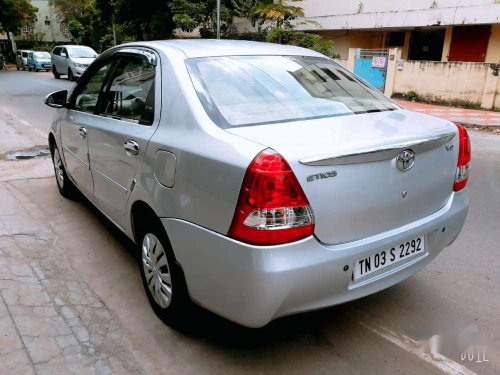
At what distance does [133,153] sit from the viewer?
9.65 feet

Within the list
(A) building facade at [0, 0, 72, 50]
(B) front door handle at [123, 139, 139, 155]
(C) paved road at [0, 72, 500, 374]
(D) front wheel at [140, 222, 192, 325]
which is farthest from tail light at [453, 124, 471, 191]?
(A) building facade at [0, 0, 72, 50]

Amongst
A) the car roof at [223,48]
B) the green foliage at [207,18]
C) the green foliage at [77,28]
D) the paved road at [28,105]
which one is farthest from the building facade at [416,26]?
the green foliage at [77,28]

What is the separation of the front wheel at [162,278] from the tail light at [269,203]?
2.05 ft

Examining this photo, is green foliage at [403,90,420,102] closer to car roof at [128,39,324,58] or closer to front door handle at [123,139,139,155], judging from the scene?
car roof at [128,39,324,58]

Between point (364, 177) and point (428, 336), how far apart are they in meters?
1.16

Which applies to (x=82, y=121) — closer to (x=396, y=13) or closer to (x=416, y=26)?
(x=416, y=26)

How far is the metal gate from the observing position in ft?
55.5

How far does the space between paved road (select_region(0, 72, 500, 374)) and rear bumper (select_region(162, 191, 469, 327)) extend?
40 cm

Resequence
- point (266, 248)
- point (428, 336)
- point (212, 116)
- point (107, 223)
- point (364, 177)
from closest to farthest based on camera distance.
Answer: point (266, 248) → point (364, 177) → point (212, 116) → point (428, 336) → point (107, 223)

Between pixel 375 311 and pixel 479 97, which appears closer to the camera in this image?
pixel 375 311

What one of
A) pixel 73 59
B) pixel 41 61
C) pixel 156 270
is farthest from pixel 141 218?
pixel 41 61

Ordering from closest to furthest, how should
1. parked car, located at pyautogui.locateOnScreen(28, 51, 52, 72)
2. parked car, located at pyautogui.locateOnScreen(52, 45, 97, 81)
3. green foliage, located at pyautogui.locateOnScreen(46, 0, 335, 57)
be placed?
green foliage, located at pyautogui.locateOnScreen(46, 0, 335, 57) → parked car, located at pyautogui.locateOnScreen(52, 45, 97, 81) → parked car, located at pyautogui.locateOnScreen(28, 51, 52, 72)

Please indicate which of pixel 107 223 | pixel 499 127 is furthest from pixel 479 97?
pixel 107 223

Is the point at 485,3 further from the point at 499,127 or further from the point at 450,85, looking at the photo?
the point at 499,127
